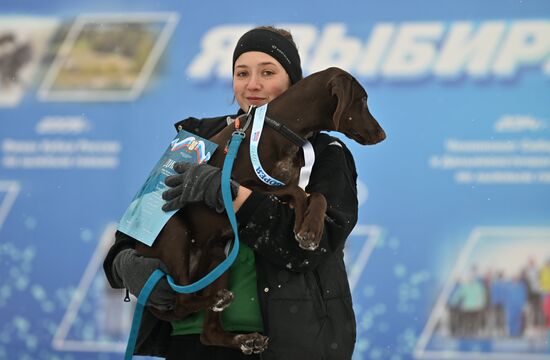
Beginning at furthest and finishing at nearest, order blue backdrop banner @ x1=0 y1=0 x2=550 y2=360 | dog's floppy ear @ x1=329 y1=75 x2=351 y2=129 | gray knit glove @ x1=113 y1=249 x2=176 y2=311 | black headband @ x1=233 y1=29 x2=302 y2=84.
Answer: blue backdrop banner @ x1=0 y1=0 x2=550 y2=360, black headband @ x1=233 y1=29 x2=302 y2=84, dog's floppy ear @ x1=329 y1=75 x2=351 y2=129, gray knit glove @ x1=113 y1=249 x2=176 y2=311

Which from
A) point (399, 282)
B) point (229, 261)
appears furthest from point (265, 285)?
point (399, 282)

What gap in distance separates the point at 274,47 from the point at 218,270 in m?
0.66

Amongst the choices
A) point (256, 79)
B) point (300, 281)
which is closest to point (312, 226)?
point (300, 281)

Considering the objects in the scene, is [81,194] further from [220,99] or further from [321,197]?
[321,197]

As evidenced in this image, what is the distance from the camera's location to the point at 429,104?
13.1 ft

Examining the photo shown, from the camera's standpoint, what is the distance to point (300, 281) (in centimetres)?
182

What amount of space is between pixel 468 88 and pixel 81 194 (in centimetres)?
198

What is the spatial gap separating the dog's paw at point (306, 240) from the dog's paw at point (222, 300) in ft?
0.70

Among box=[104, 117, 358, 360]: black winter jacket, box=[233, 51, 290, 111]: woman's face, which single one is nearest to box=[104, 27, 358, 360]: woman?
box=[104, 117, 358, 360]: black winter jacket

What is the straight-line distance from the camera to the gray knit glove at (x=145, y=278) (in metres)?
1.84

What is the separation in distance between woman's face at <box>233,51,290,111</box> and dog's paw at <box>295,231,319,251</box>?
491 millimetres

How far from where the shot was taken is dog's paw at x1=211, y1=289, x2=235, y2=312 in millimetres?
1828

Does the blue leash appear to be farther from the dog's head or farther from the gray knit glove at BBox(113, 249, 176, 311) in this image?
the dog's head

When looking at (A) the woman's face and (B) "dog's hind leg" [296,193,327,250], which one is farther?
(A) the woman's face
